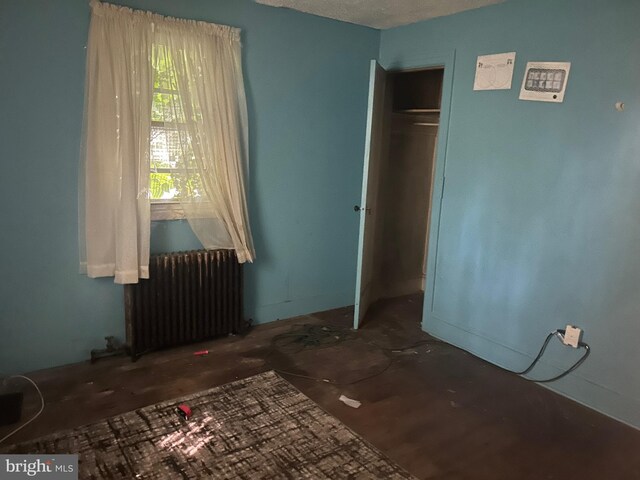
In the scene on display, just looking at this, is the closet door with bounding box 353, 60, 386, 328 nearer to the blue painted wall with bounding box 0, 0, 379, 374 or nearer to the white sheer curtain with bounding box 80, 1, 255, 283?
the blue painted wall with bounding box 0, 0, 379, 374

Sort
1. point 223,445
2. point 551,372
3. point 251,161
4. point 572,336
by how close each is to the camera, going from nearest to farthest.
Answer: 1. point 223,445
2. point 572,336
3. point 551,372
4. point 251,161

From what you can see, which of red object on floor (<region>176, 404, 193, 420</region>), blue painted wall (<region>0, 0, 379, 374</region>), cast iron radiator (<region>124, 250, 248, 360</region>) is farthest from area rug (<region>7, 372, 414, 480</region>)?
blue painted wall (<region>0, 0, 379, 374</region>)

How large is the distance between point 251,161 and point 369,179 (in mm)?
910

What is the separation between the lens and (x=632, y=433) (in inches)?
98.9

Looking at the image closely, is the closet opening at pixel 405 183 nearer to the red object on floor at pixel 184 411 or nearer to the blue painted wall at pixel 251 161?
the blue painted wall at pixel 251 161

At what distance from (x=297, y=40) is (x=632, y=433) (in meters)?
3.37

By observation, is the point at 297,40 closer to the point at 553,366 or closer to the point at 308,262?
the point at 308,262

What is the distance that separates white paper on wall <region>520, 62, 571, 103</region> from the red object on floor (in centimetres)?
277

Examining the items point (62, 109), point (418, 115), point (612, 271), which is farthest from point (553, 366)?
point (62, 109)

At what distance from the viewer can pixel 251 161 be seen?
3449 mm

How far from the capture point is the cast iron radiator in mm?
3002

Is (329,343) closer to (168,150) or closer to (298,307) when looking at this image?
(298,307)

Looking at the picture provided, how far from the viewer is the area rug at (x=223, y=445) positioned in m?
2.03

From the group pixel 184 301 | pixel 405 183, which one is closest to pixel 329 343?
pixel 184 301
